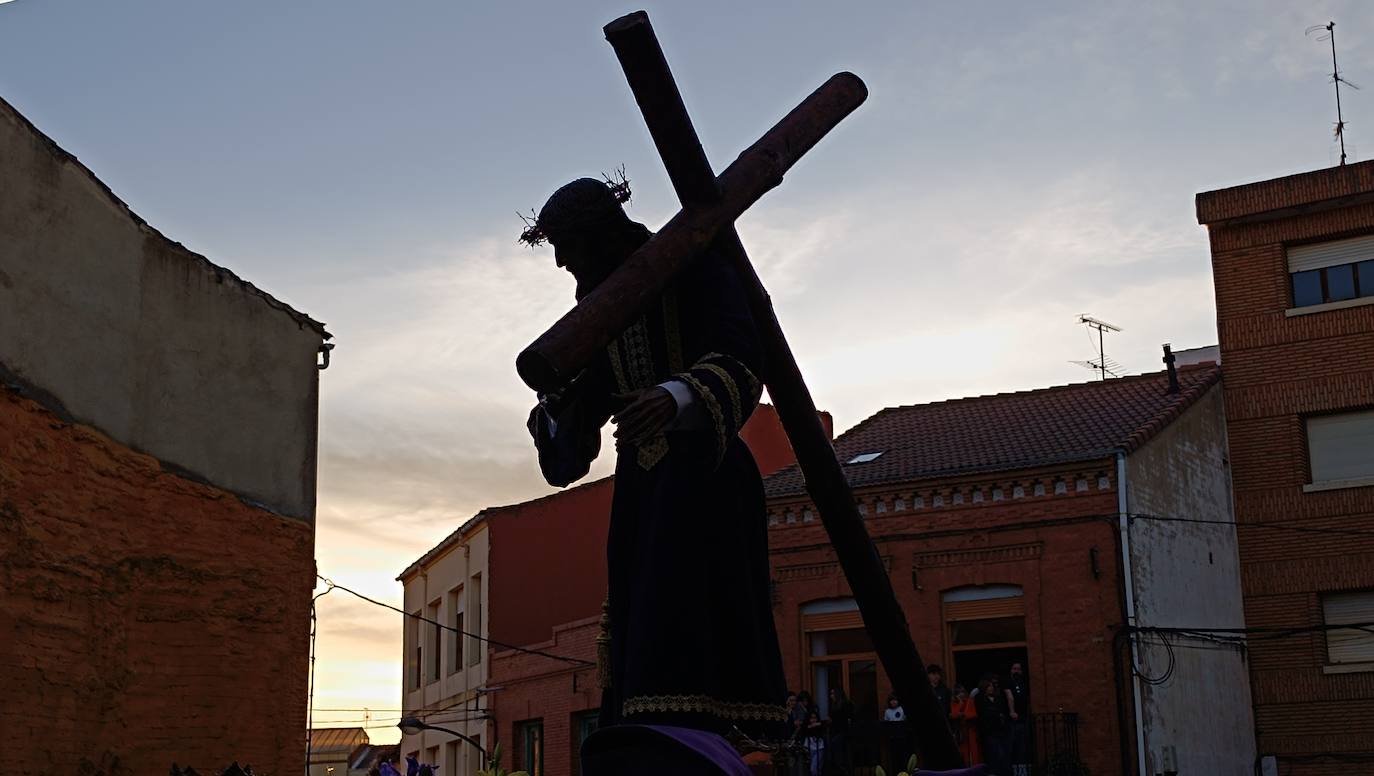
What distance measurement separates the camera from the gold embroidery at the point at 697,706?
3719mm

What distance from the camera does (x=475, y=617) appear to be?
1507 inches

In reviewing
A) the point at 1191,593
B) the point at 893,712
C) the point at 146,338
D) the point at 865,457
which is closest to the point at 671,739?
the point at 146,338

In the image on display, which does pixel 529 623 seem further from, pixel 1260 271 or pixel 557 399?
pixel 557 399

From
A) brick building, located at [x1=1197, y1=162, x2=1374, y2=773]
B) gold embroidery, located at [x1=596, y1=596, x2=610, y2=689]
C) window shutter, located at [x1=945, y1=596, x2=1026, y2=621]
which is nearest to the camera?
gold embroidery, located at [x1=596, y1=596, x2=610, y2=689]

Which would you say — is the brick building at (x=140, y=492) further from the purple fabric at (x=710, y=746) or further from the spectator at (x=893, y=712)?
the purple fabric at (x=710, y=746)

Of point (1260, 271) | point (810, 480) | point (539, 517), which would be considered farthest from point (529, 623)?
point (810, 480)

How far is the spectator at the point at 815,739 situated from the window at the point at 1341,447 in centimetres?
1051

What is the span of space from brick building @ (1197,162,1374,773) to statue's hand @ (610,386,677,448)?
26943 millimetres

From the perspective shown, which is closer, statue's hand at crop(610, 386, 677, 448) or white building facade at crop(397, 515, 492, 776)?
statue's hand at crop(610, 386, 677, 448)

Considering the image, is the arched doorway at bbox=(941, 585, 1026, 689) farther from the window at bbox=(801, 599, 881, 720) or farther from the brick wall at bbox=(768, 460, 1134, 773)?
the window at bbox=(801, 599, 881, 720)

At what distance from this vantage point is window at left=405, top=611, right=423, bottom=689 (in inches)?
1719

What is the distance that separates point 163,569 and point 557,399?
1255 cm

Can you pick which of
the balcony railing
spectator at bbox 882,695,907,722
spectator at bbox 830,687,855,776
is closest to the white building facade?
spectator at bbox 830,687,855,776

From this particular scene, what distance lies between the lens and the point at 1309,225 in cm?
2970
